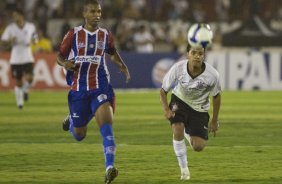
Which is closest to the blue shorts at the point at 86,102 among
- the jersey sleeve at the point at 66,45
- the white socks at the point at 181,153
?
the jersey sleeve at the point at 66,45

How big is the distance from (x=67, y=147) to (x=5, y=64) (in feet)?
53.6

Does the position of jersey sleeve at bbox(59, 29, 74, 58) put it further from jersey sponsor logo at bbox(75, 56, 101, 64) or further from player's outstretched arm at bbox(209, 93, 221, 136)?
player's outstretched arm at bbox(209, 93, 221, 136)

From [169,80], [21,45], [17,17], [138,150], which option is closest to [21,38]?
[21,45]

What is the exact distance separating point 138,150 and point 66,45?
11.5 feet

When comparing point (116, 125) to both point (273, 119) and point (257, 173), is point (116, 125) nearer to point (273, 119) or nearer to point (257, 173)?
point (273, 119)

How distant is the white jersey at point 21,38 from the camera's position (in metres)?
24.2

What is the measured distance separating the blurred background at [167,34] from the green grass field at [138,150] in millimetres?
7162

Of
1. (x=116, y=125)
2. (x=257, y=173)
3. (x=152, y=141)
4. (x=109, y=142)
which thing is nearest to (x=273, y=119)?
(x=116, y=125)

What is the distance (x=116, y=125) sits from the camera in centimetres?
1944

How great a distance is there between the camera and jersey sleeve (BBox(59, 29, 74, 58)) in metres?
11.6

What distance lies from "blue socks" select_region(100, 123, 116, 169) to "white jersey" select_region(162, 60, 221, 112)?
0.87 metres

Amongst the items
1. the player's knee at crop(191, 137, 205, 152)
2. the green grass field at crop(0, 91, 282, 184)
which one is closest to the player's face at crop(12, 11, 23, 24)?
the green grass field at crop(0, 91, 282, 184)

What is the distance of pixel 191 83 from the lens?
11.4 meters

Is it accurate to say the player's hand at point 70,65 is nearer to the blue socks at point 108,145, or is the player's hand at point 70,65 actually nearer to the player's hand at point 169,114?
the blue socks at point 108,145
